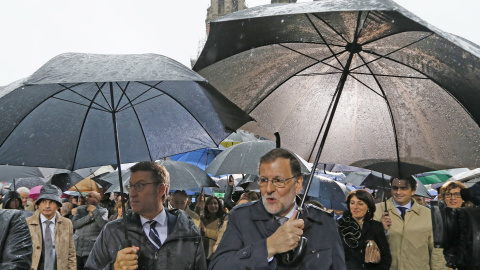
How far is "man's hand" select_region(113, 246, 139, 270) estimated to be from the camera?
3873mm

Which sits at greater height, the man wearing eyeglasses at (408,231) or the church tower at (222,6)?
the church tower at (222,6)

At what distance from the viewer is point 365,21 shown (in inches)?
161

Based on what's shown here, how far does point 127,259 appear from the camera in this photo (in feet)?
12.7

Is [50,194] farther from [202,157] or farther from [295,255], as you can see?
[295,255]

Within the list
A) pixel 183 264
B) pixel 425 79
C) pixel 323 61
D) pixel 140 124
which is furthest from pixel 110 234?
pixel 425 79

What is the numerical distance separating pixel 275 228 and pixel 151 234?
108cm

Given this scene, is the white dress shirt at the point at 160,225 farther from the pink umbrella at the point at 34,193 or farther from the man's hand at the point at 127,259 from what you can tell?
the pink umbrella at the point at 34,193

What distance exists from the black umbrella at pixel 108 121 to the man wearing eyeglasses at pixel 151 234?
579 millimetres

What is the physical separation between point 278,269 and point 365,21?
1728 millimetres

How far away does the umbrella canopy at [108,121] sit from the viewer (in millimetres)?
4844

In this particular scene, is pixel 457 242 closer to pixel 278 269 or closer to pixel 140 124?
pixel 278 269

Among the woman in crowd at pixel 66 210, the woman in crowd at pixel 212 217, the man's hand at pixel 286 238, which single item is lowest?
the woman in crowd at pixel 66 210

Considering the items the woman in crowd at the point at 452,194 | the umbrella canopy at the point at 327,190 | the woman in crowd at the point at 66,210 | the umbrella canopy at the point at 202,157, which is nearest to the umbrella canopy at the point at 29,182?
the woman in crowd at the point at 66,210

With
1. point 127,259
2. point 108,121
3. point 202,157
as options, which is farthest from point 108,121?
point 202,157
